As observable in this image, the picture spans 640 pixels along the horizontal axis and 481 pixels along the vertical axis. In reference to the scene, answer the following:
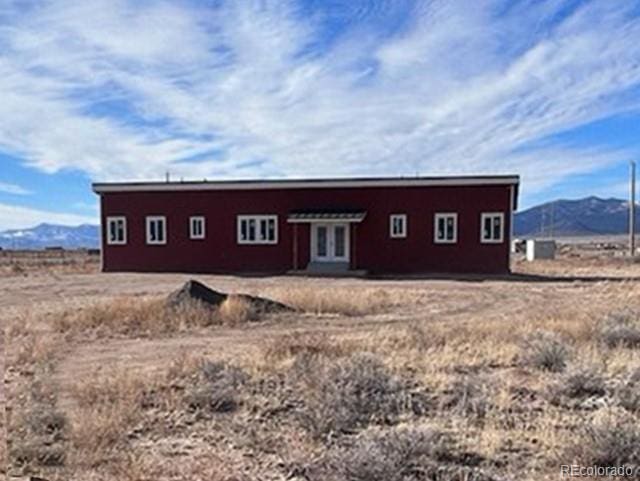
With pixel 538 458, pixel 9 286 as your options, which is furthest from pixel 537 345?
pixel 9 286

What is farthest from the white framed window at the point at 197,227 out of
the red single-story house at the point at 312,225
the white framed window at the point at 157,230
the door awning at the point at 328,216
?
the door awning at the point at 328,216

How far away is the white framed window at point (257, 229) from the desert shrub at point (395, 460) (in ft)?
89.8

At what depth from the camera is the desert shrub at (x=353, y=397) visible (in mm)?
6955

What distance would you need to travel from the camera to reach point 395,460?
18.5ft

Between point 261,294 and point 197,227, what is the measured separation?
14.4m

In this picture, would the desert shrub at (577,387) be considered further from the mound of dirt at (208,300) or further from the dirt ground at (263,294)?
the mound of dirt at (208,300)

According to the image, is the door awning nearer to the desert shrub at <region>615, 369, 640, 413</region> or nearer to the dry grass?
the dry grass

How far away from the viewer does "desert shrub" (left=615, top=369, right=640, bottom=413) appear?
7.55 meters

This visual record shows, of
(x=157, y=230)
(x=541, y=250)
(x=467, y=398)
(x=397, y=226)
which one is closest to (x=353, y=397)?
(x=467, y=398)

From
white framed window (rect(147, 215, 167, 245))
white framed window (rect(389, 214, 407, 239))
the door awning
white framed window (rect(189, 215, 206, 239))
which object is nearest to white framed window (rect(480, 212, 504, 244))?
white framed window (rect(389, 214, 407, 239))

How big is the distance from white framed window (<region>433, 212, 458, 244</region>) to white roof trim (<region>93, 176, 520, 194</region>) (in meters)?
1.36

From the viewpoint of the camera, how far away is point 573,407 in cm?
773

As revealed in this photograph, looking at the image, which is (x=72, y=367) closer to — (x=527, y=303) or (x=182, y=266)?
(x=527, y=303)

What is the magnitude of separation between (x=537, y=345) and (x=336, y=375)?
11.0 feet
